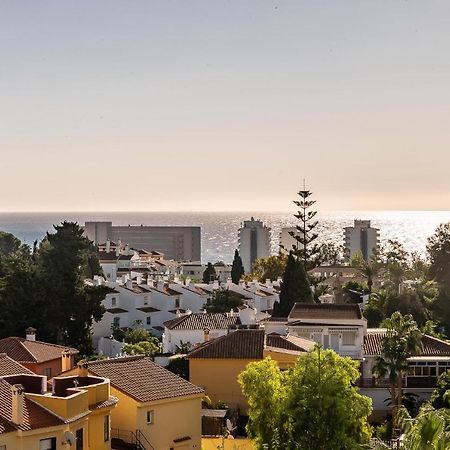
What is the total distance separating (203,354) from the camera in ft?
128

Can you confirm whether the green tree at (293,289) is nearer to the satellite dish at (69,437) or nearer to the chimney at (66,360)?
the chimney at (66,360)

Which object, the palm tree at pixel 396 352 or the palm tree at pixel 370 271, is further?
the palm tree at pixel 370 271

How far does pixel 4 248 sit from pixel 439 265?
247 ft

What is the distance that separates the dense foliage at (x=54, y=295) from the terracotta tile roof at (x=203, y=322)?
4721 mm

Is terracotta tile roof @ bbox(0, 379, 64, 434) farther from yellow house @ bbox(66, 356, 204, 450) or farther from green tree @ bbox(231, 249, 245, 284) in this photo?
green tree @ bbox(231, 249, 245, 284)

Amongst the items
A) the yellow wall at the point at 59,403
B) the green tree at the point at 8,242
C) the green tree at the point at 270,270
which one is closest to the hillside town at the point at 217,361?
the yellow wall at the point at 59,403

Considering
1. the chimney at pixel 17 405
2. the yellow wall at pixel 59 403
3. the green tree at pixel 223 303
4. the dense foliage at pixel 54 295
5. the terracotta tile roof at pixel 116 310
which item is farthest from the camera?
the terracotta tile roof at pixel 116 310

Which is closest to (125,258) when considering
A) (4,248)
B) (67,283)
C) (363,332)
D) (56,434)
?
(4,248)

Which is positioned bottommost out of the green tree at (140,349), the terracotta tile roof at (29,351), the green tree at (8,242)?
the green tree at (140,349)

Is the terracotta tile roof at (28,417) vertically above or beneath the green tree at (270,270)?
beneath

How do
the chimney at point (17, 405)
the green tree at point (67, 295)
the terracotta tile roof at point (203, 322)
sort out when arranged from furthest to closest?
the terracotta tile roof at point (203, 322) → the green tree at point (67, 295) → the chimney at point (17, 405)

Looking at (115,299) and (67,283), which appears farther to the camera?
(115,299)

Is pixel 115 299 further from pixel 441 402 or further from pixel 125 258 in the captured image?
pixel 125 258

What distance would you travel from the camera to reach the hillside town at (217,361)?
2389 cm
